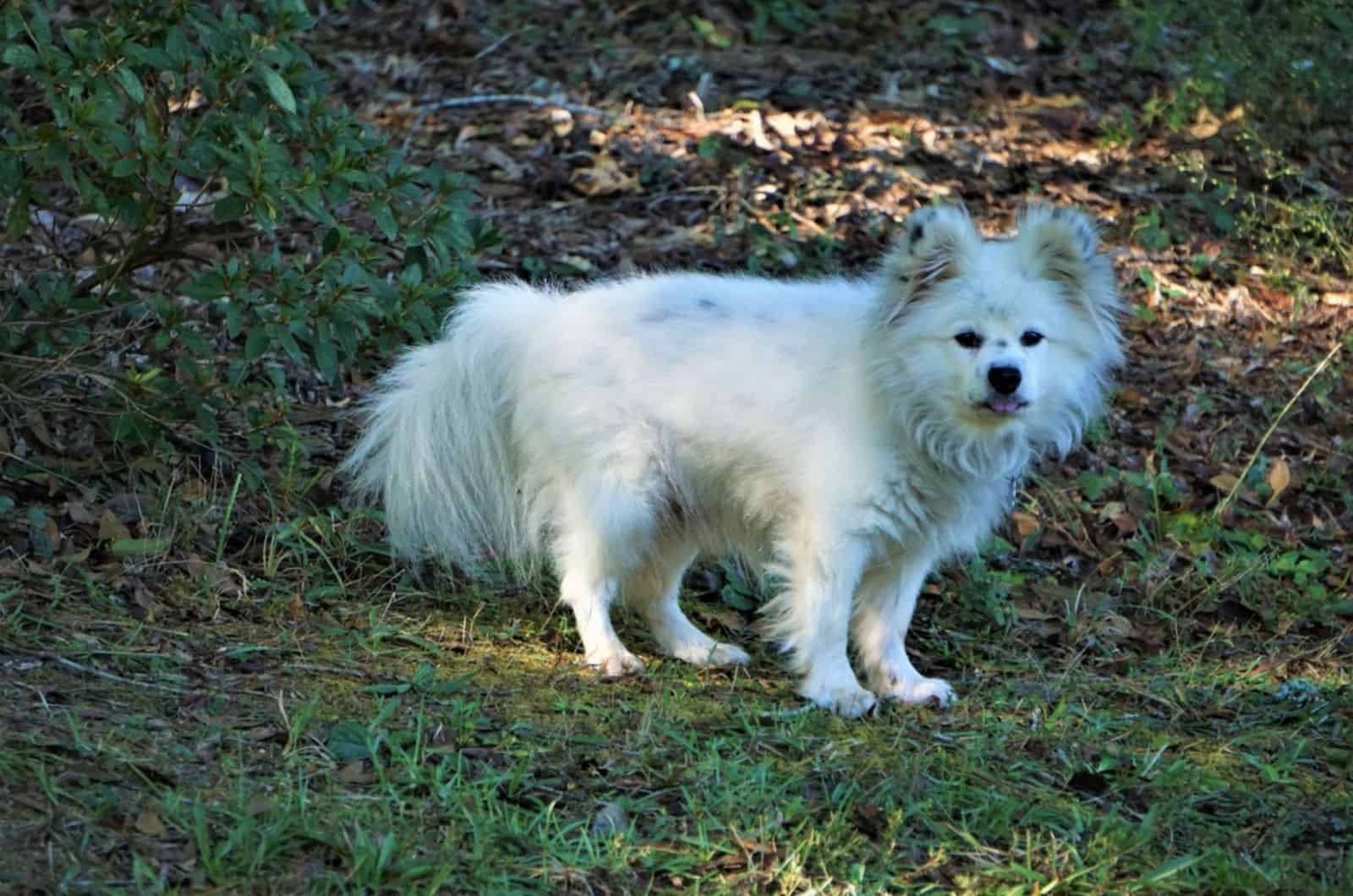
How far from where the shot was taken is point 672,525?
18.3ft

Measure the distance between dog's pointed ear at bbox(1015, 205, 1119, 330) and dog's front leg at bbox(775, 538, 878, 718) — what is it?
1008 mm

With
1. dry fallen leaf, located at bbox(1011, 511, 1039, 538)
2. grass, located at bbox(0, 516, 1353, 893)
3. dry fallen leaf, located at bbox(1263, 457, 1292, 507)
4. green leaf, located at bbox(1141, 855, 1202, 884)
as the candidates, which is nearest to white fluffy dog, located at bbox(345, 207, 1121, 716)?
grass, located at bbox(0, 516, 1353, 893)

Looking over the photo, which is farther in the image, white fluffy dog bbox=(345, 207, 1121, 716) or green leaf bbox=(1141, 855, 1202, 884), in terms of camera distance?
white fluffy dog bbox=(345, 207, 1121, 716)

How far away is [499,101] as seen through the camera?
918 centimetres

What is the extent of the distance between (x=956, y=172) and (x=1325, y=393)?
2.29m

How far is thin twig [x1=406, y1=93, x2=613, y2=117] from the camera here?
9.07 meters

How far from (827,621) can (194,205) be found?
8.36 ft

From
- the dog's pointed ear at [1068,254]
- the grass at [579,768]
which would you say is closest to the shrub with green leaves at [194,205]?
the grass at [579,768]

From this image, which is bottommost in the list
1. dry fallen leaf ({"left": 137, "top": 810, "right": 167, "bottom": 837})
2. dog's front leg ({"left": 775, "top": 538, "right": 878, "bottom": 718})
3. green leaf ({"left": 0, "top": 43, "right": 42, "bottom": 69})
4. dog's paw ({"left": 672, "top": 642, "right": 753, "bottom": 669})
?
dog's paw ({"left": 672, "top": 642, "right": 753, "bottom": 669})

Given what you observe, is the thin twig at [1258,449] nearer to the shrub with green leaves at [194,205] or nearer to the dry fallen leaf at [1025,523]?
the dry fallen leaf at [1025,523]

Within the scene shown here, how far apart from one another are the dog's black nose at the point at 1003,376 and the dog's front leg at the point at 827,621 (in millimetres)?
693

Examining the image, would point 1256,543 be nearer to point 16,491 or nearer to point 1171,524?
point 1171,524

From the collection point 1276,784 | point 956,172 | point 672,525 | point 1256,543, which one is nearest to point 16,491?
point 672,525

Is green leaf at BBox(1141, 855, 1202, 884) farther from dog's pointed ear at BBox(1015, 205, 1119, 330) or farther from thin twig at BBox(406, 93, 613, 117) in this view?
thin twig at BBox(406, 93, 613, 117)
